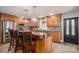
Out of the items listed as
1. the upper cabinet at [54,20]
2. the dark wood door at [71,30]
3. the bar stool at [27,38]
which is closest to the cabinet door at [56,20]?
the upper cabinet at [54,20]

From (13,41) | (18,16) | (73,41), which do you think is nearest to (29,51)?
(13,41)

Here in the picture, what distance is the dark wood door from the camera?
1942 millimetres

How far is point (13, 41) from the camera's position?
199 centimetres

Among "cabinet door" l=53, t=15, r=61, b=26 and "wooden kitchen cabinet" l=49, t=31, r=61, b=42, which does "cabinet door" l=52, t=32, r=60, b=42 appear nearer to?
"wooden kitchen cabinet" l=49, t=31, r=61, b=42

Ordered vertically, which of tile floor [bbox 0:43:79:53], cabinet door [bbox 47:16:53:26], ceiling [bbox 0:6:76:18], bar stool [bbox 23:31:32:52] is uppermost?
ceiling [bbox 0:6:76:18]

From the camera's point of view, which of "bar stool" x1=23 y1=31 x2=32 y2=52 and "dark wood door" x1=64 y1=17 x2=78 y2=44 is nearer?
"dark wood door" x1=64 y1=17 x2=78 y2=44

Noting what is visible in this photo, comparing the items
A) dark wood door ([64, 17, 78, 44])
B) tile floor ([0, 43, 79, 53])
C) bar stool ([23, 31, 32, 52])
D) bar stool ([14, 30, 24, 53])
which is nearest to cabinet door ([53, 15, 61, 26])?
dark wood door ([64, 17, 78, 44])

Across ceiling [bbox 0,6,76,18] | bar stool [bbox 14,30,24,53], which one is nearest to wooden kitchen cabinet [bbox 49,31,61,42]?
ceiling [bbox 0,6,76,18]

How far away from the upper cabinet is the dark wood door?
173 mm

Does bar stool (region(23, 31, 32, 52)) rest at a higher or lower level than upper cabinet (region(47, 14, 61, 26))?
lower

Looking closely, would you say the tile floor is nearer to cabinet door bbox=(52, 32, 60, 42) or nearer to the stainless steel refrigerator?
cabinet door bbox=(52, 32, 60, 42)

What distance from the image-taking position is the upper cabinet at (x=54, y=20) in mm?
1961

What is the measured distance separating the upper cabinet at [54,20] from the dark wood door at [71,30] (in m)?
0.17

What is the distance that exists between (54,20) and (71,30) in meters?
0.45
